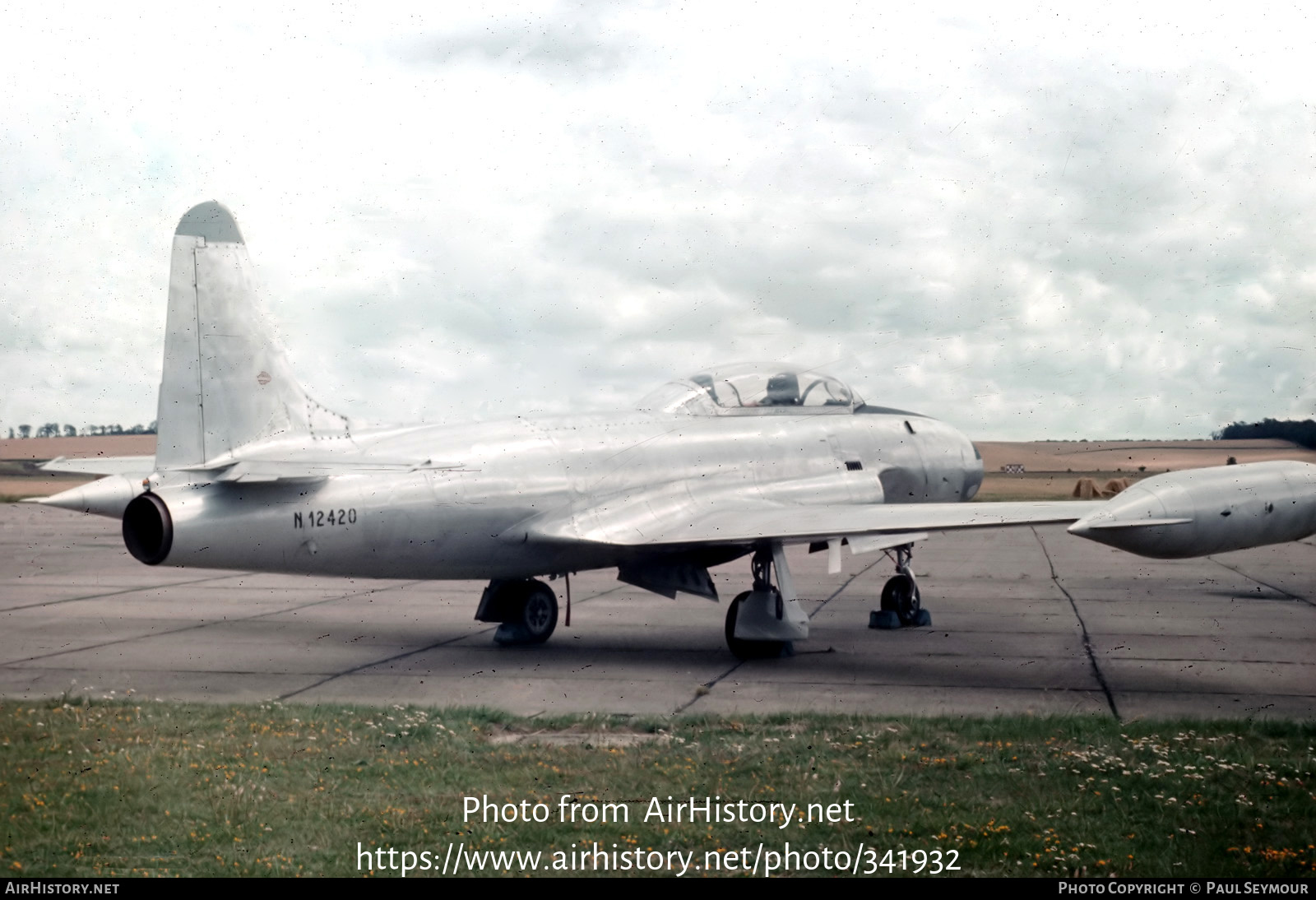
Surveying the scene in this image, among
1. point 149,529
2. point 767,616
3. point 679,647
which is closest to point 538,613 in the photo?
point 679,647

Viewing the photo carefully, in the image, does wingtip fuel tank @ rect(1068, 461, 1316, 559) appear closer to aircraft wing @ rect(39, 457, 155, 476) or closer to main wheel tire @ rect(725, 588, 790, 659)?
main wheel tire @ rect(725, 588, 790, 659)

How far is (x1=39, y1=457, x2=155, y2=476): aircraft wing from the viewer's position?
497 inches

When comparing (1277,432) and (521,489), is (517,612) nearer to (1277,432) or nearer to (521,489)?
(521,489)

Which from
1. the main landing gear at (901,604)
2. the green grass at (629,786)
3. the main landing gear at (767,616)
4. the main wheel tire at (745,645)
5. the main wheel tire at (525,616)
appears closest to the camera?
the green grass at (629,786)

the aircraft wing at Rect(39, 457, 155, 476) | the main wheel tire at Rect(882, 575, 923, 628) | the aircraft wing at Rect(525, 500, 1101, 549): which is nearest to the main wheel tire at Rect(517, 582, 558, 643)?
the aircraft wing at Rect(525, 500, 1101, 549)

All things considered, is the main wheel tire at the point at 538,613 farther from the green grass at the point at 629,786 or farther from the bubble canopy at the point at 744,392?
the green grass at the point at 629,786

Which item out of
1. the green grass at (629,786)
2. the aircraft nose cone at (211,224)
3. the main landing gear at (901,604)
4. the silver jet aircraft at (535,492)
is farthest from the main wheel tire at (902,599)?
the aircraft nose cone at (211,224)

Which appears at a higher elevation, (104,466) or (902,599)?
(104,466)

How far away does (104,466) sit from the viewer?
12961 mm

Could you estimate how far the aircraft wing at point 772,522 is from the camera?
11.1m

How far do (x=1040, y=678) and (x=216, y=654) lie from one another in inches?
331

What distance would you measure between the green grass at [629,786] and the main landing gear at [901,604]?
6306 mm

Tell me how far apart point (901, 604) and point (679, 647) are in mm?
3453
